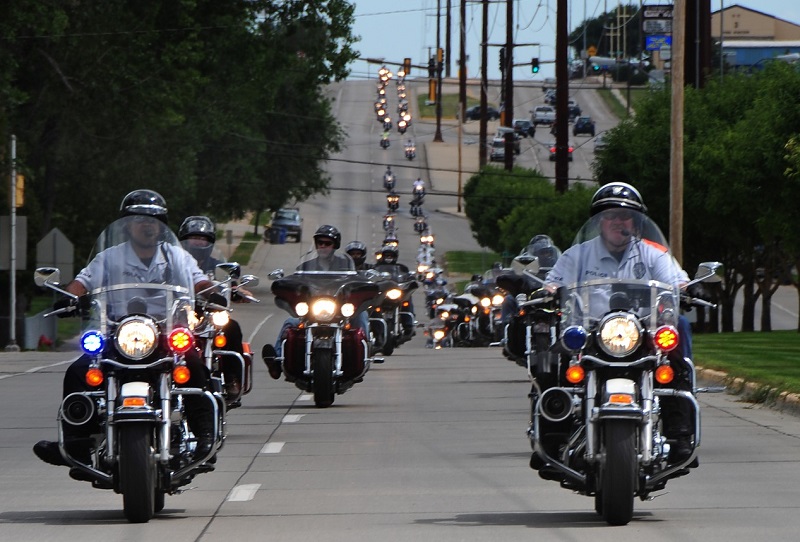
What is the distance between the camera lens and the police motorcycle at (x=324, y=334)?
18.9 metres

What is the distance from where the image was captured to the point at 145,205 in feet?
35.0

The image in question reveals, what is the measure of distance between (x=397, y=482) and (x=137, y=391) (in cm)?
320

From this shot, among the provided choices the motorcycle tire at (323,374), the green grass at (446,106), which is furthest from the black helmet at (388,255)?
the green grass at (446,106)

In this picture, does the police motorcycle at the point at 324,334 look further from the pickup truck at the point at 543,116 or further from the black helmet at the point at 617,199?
the pickup truck at the point at 543,116

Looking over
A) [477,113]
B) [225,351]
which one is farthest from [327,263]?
[477,113]

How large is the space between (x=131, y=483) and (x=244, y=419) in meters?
8.59

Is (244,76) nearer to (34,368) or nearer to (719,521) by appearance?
(34,368)

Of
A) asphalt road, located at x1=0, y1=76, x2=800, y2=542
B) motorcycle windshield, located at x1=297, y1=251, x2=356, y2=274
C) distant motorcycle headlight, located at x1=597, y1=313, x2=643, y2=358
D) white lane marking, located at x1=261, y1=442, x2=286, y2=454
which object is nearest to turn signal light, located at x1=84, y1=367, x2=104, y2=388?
asphalt road, located at x1=0, y1=76, x2=800, y2=542

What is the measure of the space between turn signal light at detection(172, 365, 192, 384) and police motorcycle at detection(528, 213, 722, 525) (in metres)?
2.01

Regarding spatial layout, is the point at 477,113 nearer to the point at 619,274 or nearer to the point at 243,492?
the point at 243,492

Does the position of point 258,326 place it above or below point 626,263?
below

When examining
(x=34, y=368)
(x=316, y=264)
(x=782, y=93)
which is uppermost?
(x=782, y=93)

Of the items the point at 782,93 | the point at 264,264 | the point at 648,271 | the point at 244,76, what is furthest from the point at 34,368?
the point at 264,264

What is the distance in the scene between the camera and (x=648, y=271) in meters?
10.0
